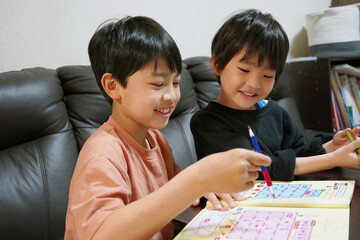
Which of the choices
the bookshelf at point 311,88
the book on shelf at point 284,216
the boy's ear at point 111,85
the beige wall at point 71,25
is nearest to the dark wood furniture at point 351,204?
the book on shelf at point 284,216

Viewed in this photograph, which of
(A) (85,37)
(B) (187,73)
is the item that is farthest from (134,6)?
(B) (187,73)

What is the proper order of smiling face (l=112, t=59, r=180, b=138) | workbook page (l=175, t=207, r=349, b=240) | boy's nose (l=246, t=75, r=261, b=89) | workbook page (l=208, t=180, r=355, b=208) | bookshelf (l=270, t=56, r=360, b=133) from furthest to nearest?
bookshelf (l=270, t=56, r=360, b=133), boy's nose (l=246, t=75, r=261, b=89), smiling face (l=112, t=59, r=180, b=138), workbook page (l=208, t=180, r=355, b=208), workbook page (l=175, t=207, r=349, b=240)

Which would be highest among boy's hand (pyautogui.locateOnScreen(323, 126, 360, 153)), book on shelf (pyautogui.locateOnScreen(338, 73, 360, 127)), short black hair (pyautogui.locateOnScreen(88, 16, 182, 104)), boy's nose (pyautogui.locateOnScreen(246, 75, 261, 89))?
short black hair (pyautogui.locateOnScreen(88, 16, 182, 104))

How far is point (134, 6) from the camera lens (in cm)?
190

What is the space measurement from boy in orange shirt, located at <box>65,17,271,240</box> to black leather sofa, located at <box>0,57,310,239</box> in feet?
1.61

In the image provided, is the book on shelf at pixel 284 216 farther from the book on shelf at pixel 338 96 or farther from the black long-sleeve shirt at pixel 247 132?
the book on shelf at pixel 338 96

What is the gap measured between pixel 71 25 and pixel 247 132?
1039 mm

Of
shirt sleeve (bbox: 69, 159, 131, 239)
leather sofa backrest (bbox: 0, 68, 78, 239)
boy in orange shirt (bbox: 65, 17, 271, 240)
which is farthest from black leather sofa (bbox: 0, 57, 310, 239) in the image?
shirt sleeve (bbox: 69, 159, 131, 239)

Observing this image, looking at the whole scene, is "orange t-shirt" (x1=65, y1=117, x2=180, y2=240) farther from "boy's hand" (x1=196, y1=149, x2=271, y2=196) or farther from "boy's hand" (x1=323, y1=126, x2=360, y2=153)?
"boy's hand" (x1=323, y1=126, x2=360, y2=153)

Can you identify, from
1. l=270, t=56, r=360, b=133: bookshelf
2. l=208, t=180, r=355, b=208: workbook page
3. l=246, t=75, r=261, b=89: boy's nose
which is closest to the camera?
l=208, t=180, r=355, b=208: workbook page

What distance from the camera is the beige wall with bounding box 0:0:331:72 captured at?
153 centimetres

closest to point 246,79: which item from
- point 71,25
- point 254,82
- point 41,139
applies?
point 254,82

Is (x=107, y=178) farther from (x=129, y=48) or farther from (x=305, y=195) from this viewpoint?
(x=305, y=195)

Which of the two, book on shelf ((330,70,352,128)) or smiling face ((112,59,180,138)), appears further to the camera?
book on shelf ((330,70,352,128))
